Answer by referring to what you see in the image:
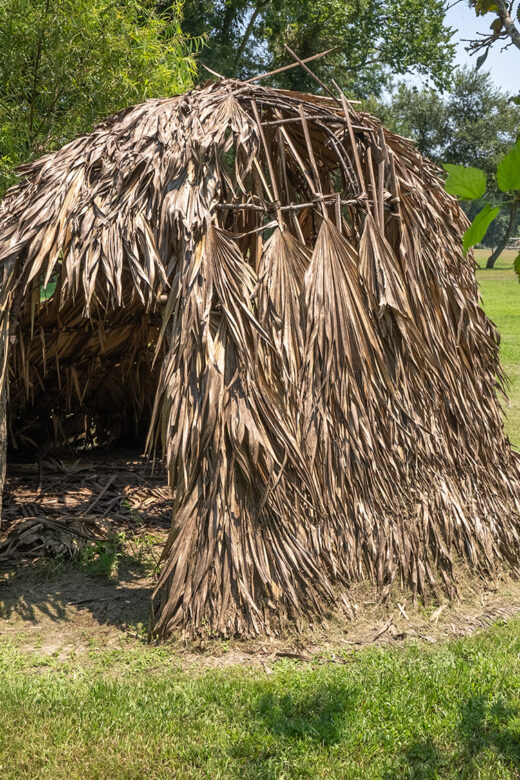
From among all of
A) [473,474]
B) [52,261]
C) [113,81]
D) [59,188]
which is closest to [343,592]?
[473,474]

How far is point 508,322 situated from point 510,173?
19839 mm

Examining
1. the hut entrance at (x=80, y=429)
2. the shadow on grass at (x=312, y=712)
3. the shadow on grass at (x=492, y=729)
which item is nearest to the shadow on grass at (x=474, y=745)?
the shadow on grass at (x=492, y=729)

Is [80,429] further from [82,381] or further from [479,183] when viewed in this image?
[479,183]

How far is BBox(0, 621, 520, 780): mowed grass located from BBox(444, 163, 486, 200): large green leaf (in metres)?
2.55

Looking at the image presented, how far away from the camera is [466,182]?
1355mm

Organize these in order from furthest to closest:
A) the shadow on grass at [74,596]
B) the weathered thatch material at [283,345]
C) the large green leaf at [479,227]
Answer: the shadow on grass at [74,596] → the weathered thatch material at [283,345] → the large green leaf at [479,227]

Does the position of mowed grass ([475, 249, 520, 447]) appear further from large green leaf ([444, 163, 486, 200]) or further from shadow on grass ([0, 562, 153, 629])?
large green leaf ([444, 163, 486, 200])

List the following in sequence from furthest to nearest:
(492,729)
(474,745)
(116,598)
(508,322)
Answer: (508,322), (116,598), (492,729), (474,745)

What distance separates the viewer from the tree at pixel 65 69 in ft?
29.1

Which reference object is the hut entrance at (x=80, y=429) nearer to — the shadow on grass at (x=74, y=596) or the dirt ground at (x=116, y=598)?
the dirt ground at (x=116, y=598)

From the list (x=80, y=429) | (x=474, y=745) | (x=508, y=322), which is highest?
(x=508, y=322)

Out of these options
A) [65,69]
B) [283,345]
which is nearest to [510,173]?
[283,345]

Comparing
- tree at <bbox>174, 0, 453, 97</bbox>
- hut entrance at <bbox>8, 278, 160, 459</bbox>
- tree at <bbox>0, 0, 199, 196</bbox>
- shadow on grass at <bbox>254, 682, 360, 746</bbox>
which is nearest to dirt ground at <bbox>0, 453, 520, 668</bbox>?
shadow on grass at <bbox>254, 682, 360, 746</bbox>

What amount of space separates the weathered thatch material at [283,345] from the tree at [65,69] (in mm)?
4473
